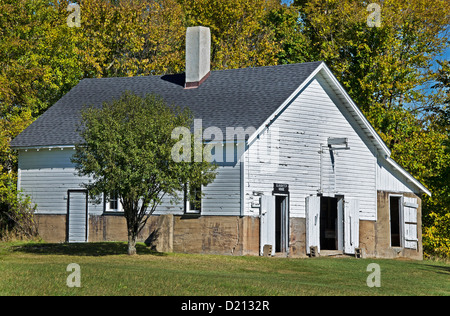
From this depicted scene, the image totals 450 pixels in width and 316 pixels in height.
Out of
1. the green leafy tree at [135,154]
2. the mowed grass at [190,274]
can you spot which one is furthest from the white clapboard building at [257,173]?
the green leafy tree at [135,154]

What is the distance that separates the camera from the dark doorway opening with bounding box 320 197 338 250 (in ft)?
121

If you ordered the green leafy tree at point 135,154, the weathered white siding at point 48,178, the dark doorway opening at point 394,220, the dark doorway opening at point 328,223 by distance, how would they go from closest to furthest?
the green leafy tree at point 135,154 < the weathered white siding at point 48,178 < the dark doorway opening at point 328,223 < the dark doorway opening at point 394,220

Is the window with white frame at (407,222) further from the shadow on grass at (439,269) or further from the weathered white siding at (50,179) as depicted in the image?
the weathered white siding at (50,179)

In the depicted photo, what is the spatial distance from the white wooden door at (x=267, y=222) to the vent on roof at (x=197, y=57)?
7.59m

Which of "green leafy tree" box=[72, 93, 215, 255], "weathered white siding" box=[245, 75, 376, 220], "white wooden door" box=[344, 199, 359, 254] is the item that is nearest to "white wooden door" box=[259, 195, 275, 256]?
"weathered white siding" box=[245, 75, 376, 220]

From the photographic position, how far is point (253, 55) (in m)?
50.5

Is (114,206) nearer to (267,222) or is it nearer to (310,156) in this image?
(267,222)

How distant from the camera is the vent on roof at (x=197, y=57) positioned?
35000mm

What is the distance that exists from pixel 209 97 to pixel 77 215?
24.7ft

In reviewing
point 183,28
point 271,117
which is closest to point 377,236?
point 271,117

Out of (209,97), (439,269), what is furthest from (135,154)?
(439,269)

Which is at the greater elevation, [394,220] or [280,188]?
[280,188]

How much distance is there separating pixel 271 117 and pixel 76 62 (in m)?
18.8

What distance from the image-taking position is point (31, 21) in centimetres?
4134
